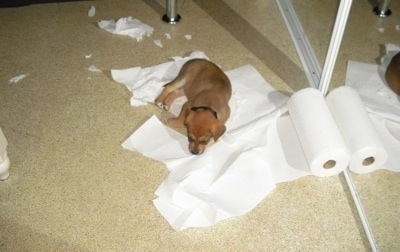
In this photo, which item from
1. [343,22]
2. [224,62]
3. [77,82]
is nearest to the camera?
[343,22]

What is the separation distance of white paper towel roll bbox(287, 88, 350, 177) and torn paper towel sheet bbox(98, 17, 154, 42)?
81 centimetres

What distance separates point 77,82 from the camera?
5.87 feet

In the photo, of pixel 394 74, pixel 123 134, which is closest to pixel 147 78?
pixel 123 134

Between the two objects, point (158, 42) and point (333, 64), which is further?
point (158, 42)

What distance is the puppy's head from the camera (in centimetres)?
142

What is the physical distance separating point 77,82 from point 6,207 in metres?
0.61

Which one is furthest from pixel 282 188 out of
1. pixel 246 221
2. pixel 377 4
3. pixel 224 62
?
pixel 377 4

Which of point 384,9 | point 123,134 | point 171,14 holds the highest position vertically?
point 384,9

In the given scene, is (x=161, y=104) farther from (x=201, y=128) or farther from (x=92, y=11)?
(x=92, y=11)

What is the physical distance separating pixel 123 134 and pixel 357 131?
0.80 meters

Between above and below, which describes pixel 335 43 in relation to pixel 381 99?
above

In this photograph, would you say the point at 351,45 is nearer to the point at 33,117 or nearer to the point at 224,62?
the point at 224,62

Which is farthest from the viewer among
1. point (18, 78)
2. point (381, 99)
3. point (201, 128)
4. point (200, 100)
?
point (18, 78)

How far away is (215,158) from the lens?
4.94 feet
